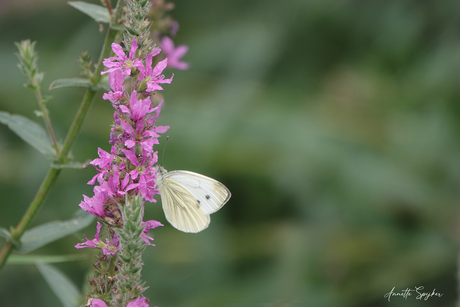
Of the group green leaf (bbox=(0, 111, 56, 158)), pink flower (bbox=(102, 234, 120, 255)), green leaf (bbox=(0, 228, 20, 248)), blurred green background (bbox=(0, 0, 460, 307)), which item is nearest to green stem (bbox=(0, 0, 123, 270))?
green leaf (bbox=(0, 228, 20, 248))

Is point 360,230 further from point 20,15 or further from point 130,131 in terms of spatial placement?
point 20,15

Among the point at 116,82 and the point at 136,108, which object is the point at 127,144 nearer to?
the point at 136,108

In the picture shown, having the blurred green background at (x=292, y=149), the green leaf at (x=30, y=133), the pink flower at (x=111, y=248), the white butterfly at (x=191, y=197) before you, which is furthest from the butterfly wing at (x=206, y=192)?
the blurred green background at (x=292, y=149)

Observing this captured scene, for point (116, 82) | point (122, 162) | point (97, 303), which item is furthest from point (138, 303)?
point (116, 82)

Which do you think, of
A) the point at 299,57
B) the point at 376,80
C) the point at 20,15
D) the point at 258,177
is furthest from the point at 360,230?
the point at 20,15

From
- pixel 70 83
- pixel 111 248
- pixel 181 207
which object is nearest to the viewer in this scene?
pixel 111 248

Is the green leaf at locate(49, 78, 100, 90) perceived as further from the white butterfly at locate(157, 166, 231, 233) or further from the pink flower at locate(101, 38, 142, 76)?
the white butterfly at locate(157, 166, 231, 233)

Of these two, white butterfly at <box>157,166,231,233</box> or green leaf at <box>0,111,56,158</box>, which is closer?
green leaf at <box>0,111,56,158</box>
